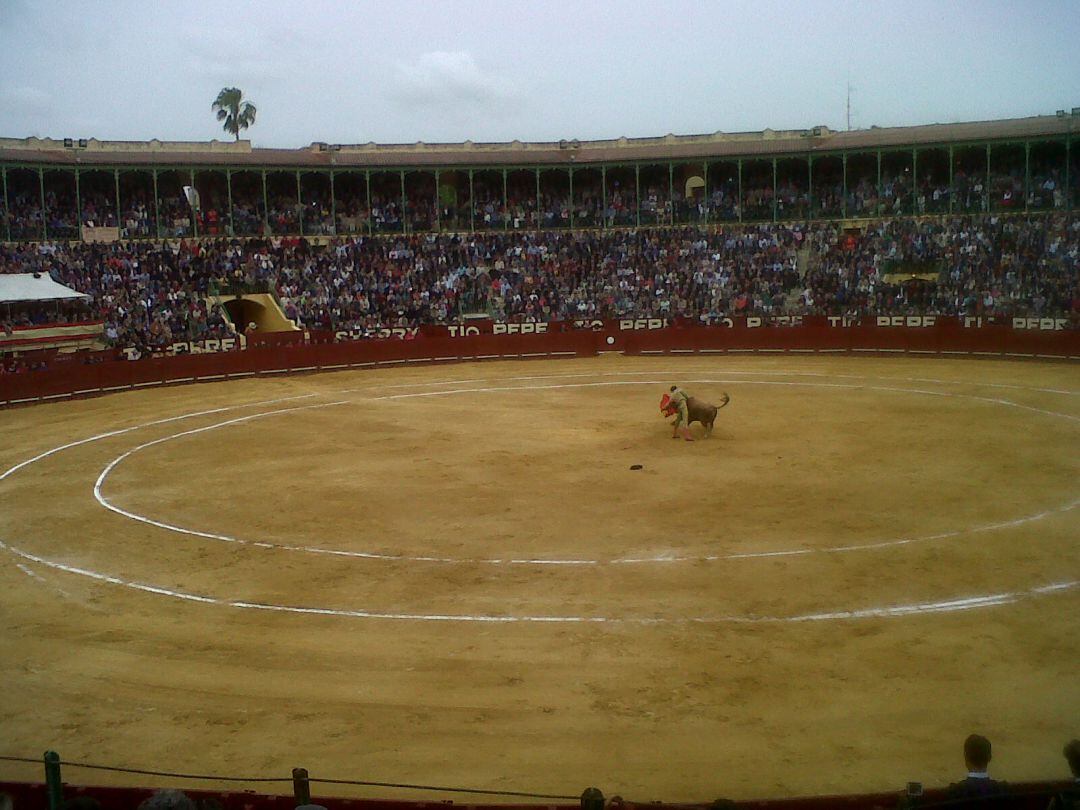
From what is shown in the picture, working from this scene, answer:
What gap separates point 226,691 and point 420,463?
431 inches

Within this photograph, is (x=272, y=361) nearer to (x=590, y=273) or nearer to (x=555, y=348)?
(x=555, y=348)

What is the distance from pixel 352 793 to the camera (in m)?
8.16

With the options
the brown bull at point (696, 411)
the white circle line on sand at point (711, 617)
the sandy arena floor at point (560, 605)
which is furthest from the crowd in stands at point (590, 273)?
the white circle line on sand at point (711, 617)

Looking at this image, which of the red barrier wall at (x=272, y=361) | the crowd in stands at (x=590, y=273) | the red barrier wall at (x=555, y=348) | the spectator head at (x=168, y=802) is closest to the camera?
the spectator head at (x=168, y=802)

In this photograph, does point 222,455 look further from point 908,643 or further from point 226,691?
point 908,643

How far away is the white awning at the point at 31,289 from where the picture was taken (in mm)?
37000

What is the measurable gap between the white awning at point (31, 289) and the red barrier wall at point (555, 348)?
3.64 meters

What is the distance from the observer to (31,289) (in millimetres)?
37688

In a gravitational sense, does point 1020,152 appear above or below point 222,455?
above

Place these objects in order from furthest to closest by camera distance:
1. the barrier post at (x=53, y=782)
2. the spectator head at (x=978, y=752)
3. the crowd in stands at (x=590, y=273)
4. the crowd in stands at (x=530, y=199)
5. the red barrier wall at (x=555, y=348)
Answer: the crowd in stands at (x=530, y=199) → the crowd in stands at (x=590, y=273) → the red barrier wall at (x=555, y=348) → the spectator head at (x=978, y=752) → the barrier post at (x=53, y=782)

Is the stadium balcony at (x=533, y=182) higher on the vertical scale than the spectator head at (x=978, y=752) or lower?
higher

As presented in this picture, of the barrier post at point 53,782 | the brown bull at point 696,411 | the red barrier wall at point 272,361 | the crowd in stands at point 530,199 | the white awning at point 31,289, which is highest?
the crowd in stands at point 530,199

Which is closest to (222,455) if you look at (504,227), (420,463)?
(420,463)

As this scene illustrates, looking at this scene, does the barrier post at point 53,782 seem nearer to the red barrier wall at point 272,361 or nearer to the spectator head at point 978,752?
the spectator head at point 978,752
